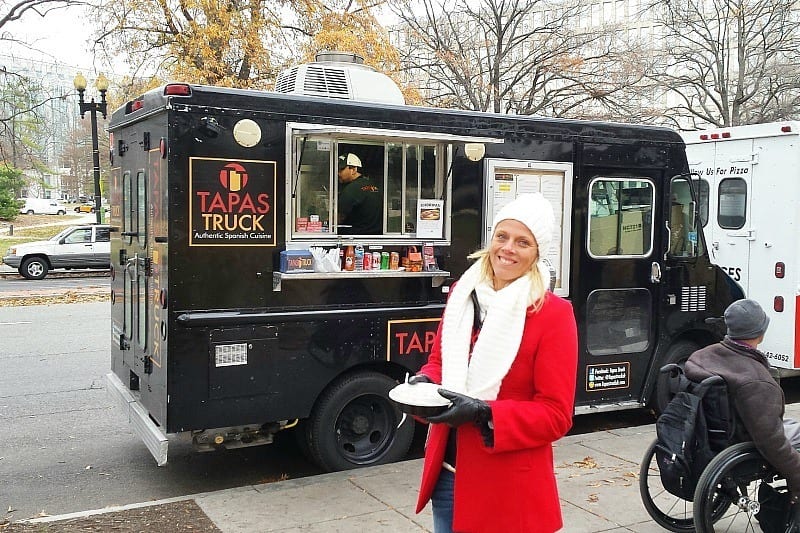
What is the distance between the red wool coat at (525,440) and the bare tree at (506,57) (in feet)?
70.0

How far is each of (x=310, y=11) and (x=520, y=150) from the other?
644 inches

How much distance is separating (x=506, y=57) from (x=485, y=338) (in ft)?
81.4

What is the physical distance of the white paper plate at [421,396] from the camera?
8.50 ft

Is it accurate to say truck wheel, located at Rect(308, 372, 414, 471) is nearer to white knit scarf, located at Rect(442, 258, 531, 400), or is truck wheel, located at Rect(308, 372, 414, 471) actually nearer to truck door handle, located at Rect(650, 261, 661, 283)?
truck door handle, located at Rect(650, 261, 661, 283)

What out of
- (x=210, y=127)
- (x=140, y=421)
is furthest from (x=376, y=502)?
(x=210, y=127)

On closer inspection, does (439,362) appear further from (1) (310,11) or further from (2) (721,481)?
(1) (310,11)

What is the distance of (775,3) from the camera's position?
25.6m

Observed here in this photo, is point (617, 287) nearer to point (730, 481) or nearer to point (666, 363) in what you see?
point (666, 363)

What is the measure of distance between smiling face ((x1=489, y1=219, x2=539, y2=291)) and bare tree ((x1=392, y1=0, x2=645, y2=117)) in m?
21.1

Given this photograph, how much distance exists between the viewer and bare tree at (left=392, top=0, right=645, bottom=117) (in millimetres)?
23859

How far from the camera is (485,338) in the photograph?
8.87ft

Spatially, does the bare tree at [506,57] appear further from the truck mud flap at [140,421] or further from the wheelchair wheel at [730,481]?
the wheelchair wheel at [730,481]

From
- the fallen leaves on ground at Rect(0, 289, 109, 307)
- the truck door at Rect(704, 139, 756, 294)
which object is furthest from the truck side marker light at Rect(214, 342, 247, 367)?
the fallen leaves on ground at Rect(0, 289, 109, 307)

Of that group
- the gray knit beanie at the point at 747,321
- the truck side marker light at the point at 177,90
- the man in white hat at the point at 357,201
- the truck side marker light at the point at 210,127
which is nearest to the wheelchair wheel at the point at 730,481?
the gray knit beanie at the point at 747,321
